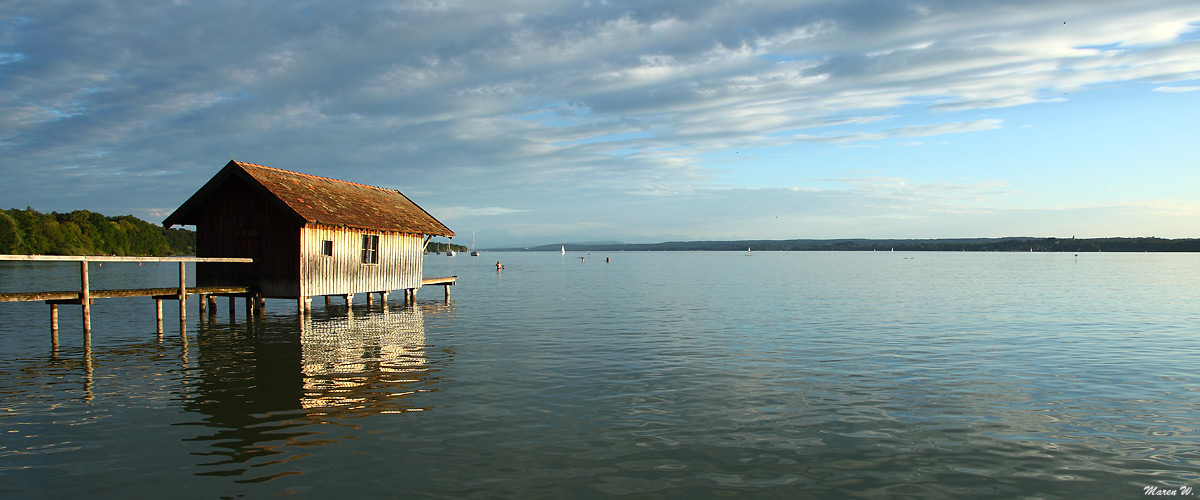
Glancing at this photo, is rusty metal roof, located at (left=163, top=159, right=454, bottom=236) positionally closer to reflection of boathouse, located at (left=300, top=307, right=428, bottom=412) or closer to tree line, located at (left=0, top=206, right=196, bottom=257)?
reflection of boathouse, located at (left=300, top=307, right=428, bottom=412)

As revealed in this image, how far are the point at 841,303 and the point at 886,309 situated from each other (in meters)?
3.97

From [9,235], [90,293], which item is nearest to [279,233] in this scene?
[90,293]

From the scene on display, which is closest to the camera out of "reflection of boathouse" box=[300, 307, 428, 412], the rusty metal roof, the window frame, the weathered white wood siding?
"reflection of boathouse" box=[300, 307, 428, 412]

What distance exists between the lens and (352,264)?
32.4m

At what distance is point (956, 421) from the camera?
12367 millimetres

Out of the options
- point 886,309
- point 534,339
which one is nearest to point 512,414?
point 534,339

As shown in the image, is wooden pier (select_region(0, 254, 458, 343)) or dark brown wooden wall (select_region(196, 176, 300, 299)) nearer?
wooden pier (select_region(0, 254, 458, 343))

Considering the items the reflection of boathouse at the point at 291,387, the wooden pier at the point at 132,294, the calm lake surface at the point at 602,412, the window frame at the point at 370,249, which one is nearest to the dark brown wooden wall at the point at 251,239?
the wooden pier at the point at 132,294

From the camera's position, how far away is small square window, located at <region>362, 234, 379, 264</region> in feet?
110

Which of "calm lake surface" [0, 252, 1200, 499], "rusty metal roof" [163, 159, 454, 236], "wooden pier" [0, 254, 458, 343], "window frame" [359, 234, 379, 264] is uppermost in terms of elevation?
"rusty metal roof" [163, 159, 454, 236]

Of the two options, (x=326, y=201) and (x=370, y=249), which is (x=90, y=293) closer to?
(x=326, y=201)

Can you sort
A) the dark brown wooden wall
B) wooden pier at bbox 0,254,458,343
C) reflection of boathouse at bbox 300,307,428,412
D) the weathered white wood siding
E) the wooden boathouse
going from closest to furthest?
reflection of boathouse at bbox 300,307,428,412
wooden pier at bbox 0,254,458,343
the wooden boathouse
the dark brown wooden wall
the weathered white wood siding

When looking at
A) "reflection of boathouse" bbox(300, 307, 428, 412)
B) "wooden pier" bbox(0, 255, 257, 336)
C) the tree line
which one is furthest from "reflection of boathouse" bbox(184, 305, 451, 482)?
the tree line

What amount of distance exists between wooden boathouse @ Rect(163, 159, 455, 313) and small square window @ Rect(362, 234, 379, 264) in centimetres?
6
